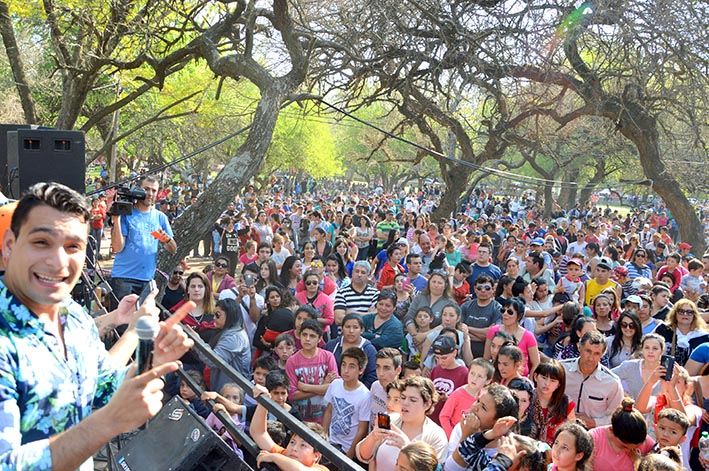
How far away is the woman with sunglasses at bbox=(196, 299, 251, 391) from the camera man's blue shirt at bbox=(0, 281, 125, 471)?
4.72m

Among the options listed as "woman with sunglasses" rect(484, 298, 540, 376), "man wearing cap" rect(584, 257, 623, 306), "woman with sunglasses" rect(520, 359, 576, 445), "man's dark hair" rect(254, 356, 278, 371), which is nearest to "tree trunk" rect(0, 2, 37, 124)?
"man's dark hair" rect(254, 356, 278, 371)

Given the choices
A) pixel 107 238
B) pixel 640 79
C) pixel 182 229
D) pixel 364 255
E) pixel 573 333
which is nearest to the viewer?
pixel 573 333

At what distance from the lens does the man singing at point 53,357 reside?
1.82 meters

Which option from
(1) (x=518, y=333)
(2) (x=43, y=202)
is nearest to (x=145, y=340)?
(2) (x=43, y=202)

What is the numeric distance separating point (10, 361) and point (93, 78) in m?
12.3

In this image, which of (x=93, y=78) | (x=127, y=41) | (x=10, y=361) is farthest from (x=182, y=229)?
(x=10, y=361)

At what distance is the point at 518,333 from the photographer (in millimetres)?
7082

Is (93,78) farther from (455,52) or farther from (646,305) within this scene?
(646,305)

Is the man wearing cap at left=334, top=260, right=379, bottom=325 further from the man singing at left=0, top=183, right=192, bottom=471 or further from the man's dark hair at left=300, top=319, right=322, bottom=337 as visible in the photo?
the man singing at left=0, top=183, right=192, bottom=471

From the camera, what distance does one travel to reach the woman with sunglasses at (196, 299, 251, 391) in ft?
23.1

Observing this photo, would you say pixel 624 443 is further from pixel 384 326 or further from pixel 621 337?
pixel 384 326

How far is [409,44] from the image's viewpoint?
12.3m

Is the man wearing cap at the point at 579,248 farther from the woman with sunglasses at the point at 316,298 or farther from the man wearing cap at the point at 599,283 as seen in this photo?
the woman with sunglasses at the point at 316,298

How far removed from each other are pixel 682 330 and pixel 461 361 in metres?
2.43
